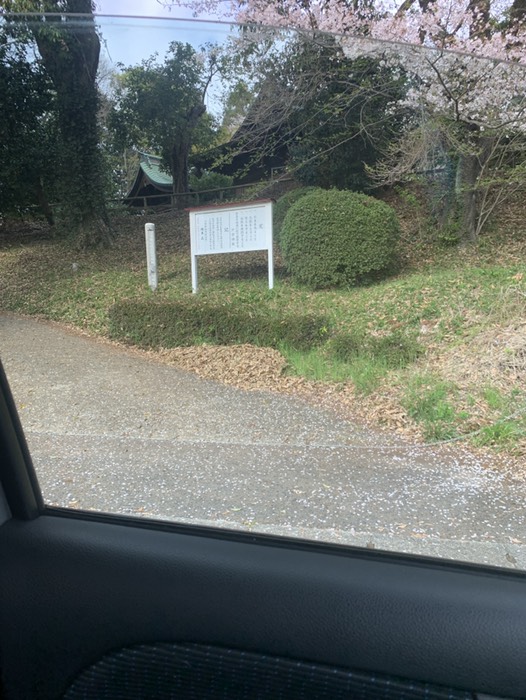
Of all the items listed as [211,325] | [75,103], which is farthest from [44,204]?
[211,325]

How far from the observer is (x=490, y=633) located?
1084 mm

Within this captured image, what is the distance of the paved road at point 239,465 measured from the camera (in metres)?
2.23

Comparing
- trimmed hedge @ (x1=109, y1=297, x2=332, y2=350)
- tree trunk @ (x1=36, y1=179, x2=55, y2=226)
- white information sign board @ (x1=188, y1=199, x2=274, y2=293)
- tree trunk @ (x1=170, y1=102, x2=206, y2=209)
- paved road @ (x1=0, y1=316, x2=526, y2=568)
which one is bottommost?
trimmed hedge @ (x1=109, y1=297, x2=332, y2=350)

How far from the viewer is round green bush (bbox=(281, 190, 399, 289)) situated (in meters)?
7.57

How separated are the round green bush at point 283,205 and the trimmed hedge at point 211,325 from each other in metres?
2.34

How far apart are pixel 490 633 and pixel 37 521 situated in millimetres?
1160

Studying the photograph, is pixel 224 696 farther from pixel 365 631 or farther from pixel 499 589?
pixel 499 589

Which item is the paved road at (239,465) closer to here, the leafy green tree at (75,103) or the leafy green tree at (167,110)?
the leafy green tree at (75,103)

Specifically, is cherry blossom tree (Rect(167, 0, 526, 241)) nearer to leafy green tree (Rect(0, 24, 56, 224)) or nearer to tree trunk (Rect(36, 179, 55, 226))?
leafy green tree (Rect(0, 24, 56, 224))

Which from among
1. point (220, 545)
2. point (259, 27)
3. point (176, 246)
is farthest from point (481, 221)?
point (220, 545)

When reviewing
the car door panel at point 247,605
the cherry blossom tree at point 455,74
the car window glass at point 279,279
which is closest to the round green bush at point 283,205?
the car window glass at point 279,279

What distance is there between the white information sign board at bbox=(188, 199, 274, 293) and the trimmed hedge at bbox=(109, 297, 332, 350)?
1.02 metres

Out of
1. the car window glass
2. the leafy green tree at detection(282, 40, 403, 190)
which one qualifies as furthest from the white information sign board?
the leafy green tree at detection(282, 40, 403, 190)

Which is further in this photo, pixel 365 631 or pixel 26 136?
pixel 26 136
